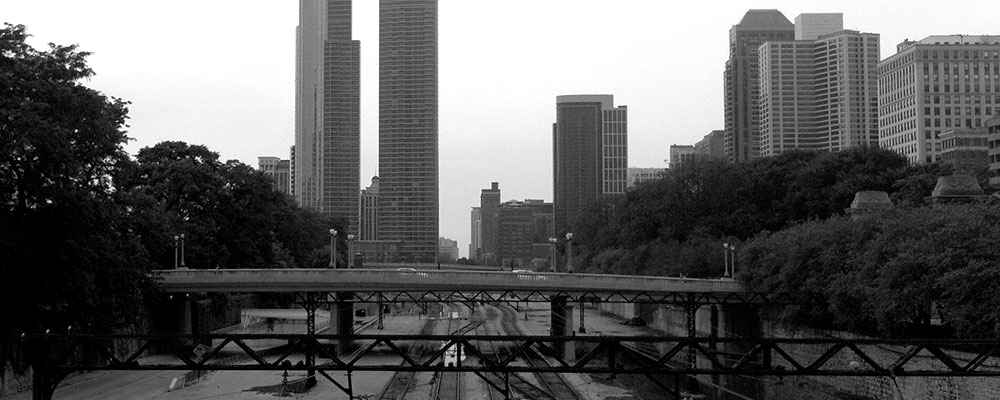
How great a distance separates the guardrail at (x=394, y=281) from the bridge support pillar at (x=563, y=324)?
131 inches

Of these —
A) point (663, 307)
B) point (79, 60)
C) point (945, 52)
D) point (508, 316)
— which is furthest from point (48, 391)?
point (945, 52)

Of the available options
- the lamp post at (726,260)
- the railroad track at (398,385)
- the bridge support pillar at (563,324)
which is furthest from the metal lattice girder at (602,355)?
the lamp post at (726,260)

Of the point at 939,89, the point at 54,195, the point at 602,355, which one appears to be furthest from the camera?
the point at 939,89

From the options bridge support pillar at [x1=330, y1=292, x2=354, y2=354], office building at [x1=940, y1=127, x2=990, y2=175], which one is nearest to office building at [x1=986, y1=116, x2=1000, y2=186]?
office building at [x1=940, y1=127, x2=990, y2=175]

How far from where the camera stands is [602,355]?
74562 millimetres

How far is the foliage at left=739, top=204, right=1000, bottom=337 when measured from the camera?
37.3 m

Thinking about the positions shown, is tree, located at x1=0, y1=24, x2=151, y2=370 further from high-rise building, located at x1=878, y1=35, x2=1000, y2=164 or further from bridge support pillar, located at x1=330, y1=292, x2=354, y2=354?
high-rise building, located at x1=878, y1=35, x2=1000, y2=164

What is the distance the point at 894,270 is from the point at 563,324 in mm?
31418

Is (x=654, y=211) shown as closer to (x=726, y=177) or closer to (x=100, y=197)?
(x=726, y=177)

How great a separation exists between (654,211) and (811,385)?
50.3 metres

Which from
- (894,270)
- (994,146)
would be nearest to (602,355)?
(894,270)

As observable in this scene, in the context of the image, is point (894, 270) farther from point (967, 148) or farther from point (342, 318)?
point (967, 148)

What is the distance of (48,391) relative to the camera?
2538 cm

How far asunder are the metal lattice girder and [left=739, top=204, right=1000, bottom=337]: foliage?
1664 mm
